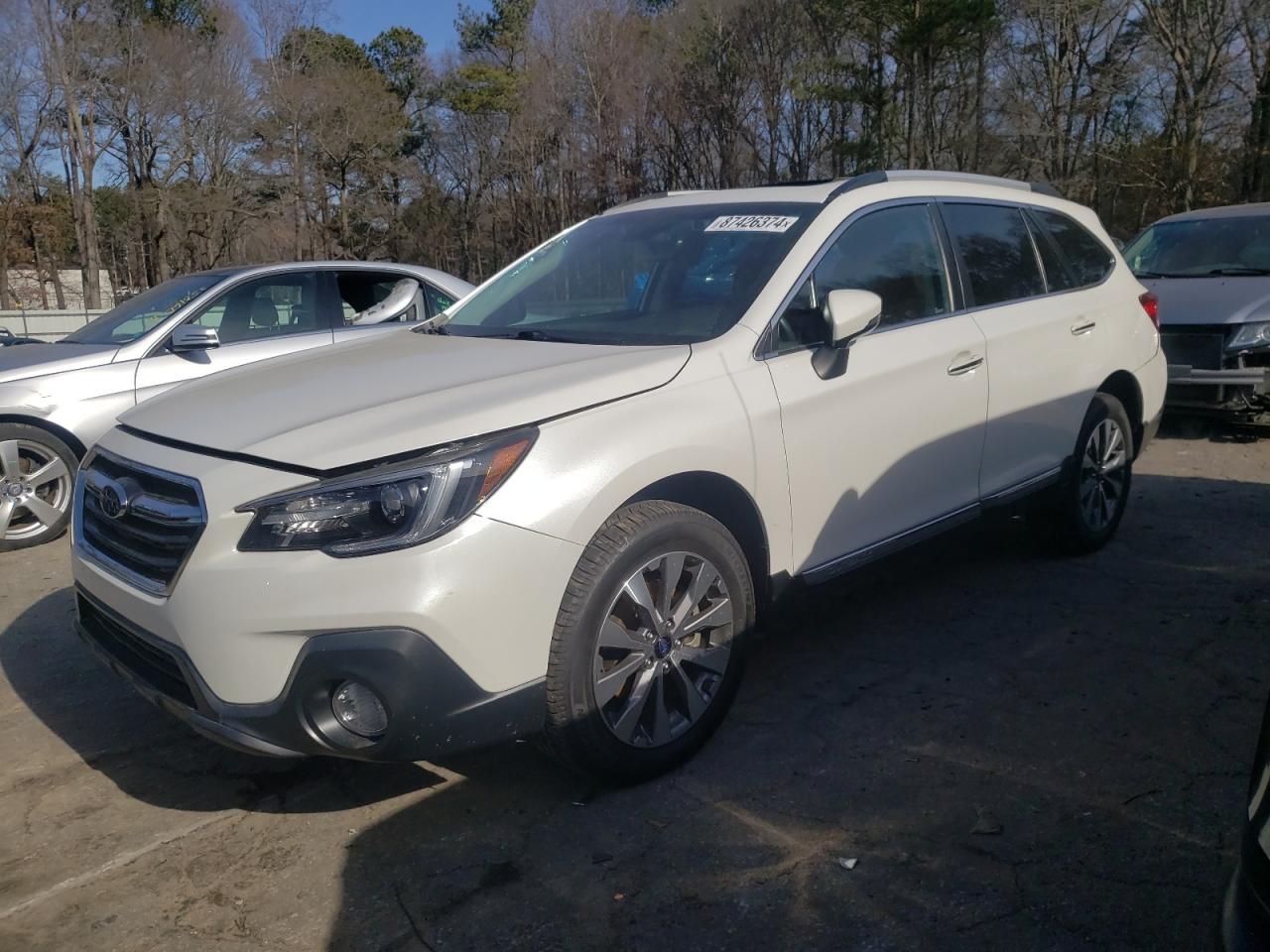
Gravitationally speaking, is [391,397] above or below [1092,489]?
above

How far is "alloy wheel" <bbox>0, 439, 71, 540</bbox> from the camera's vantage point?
238 inches

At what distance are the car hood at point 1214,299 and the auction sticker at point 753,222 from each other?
564 cm

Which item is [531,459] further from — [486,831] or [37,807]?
[37,807]

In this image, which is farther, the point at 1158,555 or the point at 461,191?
the point at 461,191

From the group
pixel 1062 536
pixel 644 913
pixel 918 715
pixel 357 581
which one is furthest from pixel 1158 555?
pixel 357 581

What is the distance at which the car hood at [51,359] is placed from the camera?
20.0 feet

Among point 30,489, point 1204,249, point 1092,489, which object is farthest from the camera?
point 1204,249

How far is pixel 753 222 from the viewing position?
3760 mm

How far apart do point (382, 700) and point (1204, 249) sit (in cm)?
892

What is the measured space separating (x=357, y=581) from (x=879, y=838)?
1532 mm

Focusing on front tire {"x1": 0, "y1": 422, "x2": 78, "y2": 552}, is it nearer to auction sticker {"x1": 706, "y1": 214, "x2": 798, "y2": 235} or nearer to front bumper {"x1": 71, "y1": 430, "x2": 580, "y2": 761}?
front bumper {"x1": 71, "y1": 430, "x2": 580, "y2": 761}

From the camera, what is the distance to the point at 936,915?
2443mm

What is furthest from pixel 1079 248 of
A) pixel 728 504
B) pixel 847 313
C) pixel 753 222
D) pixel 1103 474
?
pixel 728 504

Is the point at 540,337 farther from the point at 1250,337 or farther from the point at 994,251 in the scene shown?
the point at 1250,337
